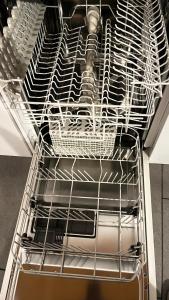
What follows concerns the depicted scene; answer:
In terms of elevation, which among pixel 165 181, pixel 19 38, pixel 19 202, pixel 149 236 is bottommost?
pixel 149 236

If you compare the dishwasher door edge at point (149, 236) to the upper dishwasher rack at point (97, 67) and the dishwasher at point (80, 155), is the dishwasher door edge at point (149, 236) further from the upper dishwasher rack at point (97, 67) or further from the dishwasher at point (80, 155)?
the upper dishwasher rack at point (97, 67)

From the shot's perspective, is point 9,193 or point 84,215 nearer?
point 84,215

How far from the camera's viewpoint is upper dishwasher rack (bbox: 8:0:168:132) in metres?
0.89

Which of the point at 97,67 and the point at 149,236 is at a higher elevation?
the point at 97,67

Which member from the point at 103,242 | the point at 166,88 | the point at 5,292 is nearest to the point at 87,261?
the point at 103,242

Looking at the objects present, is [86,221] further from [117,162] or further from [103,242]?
[117,162]

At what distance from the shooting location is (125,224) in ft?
3.44

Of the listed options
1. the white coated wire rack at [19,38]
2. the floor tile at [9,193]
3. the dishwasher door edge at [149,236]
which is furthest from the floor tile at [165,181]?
the white coated wire rack at [19,38]

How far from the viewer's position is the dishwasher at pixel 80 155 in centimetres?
92

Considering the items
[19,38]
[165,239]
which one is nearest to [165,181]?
[165,239]

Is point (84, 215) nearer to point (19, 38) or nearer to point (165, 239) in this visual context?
point (165, 239)

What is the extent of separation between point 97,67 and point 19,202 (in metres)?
0.64

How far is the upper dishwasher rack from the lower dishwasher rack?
0.15 metres

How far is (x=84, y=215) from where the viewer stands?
105cm
